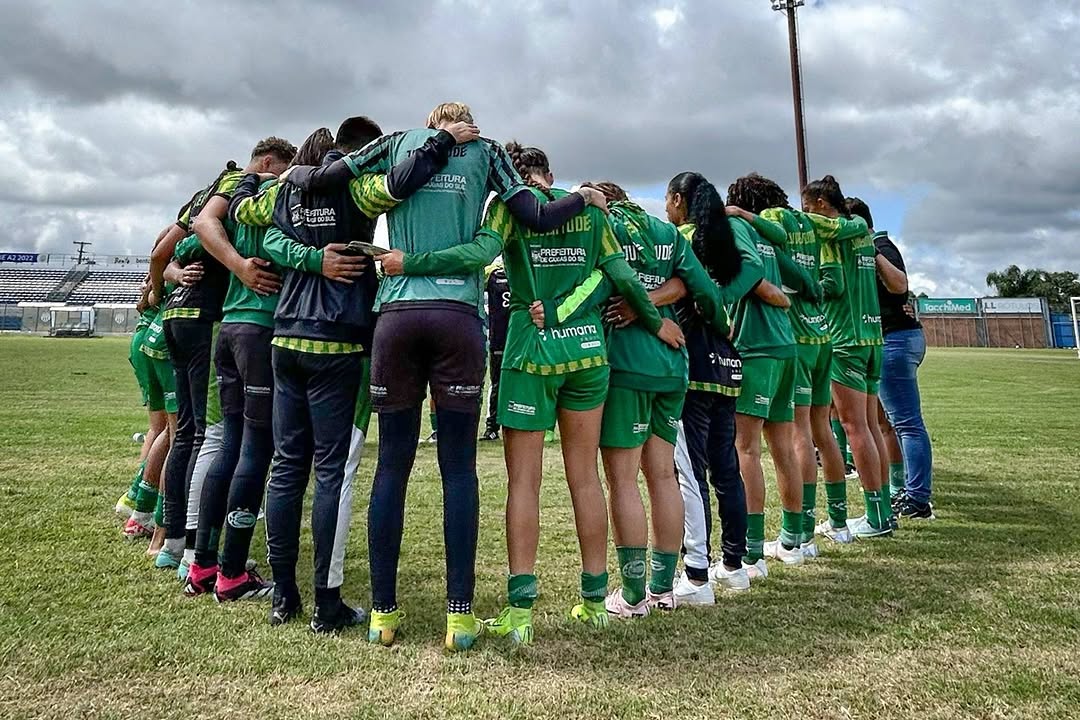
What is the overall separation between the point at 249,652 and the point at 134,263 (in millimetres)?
125912

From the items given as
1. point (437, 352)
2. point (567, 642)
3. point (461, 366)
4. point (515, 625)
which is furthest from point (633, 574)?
point (437, 352)

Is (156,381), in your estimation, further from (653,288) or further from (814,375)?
(814,375)

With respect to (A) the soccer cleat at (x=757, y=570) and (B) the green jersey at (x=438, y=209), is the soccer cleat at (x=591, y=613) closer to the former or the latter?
(A) the soccer cleat at (x=757, y=570)

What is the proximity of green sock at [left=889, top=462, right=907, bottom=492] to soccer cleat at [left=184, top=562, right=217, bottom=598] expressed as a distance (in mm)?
5137

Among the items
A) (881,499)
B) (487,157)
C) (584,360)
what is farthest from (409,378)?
(881,499)

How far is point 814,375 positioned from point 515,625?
113 inches

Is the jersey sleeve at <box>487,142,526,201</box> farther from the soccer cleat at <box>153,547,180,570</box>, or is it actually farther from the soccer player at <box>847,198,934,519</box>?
the soccer player at <box>847,198,934,519</box>

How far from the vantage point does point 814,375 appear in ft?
16.3

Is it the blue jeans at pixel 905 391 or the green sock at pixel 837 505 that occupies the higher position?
the blue jeans at pixel 905 391

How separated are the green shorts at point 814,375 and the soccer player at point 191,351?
330cm

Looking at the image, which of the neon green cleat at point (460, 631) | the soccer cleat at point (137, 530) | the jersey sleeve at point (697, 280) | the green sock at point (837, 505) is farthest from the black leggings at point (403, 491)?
the green sock at point (837, 505)

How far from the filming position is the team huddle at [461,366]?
3086 mm

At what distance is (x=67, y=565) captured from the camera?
13.2 feet

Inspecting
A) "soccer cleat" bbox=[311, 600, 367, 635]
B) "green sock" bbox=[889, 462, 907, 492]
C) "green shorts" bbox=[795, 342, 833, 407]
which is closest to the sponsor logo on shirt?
"soccer cleat" bbox=[311, 600, 367, 635]
